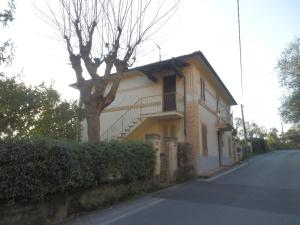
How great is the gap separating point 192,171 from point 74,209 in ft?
27.0

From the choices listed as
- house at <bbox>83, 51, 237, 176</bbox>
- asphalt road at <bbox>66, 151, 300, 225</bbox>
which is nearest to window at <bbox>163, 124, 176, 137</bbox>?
house at <bbox>83, 51, 237, 176</bbox>

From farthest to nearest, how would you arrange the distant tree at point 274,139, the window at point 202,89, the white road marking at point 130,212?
1. the distant tree at point 274,139
2. the window at point 202,89
3. the white road marking at point 130,212

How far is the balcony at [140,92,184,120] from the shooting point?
52.3ft

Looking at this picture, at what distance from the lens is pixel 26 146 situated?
6176 millimetres

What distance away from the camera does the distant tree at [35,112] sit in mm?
12156

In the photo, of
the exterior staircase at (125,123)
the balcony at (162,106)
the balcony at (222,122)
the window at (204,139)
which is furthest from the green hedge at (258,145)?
the exterior staircase at (125,123)

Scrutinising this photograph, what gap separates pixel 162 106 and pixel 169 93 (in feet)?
2.84

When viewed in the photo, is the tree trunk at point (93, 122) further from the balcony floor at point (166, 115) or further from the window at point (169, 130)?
the window at point (169, 130)

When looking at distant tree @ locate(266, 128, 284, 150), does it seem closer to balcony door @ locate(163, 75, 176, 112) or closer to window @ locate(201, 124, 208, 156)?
window @ locate(201, 124, 208, 156)

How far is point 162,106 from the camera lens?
A: 16891 mm

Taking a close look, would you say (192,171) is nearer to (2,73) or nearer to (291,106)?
(2,73)

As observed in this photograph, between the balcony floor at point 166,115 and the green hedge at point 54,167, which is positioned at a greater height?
the balcony floor at point 166,115

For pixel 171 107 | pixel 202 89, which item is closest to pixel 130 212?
pixel 171 107

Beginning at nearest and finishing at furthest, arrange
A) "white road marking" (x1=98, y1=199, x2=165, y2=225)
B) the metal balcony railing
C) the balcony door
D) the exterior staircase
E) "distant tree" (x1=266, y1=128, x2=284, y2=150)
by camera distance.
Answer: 1. "white road marking" (x1=98, y1=199, x2=165, y2=225)
2. the metal balcony railing
3. the balcony door
4. the exterior staircase
5. "distant tree" (x1=266, y1=128, x2=284, y2=150)
